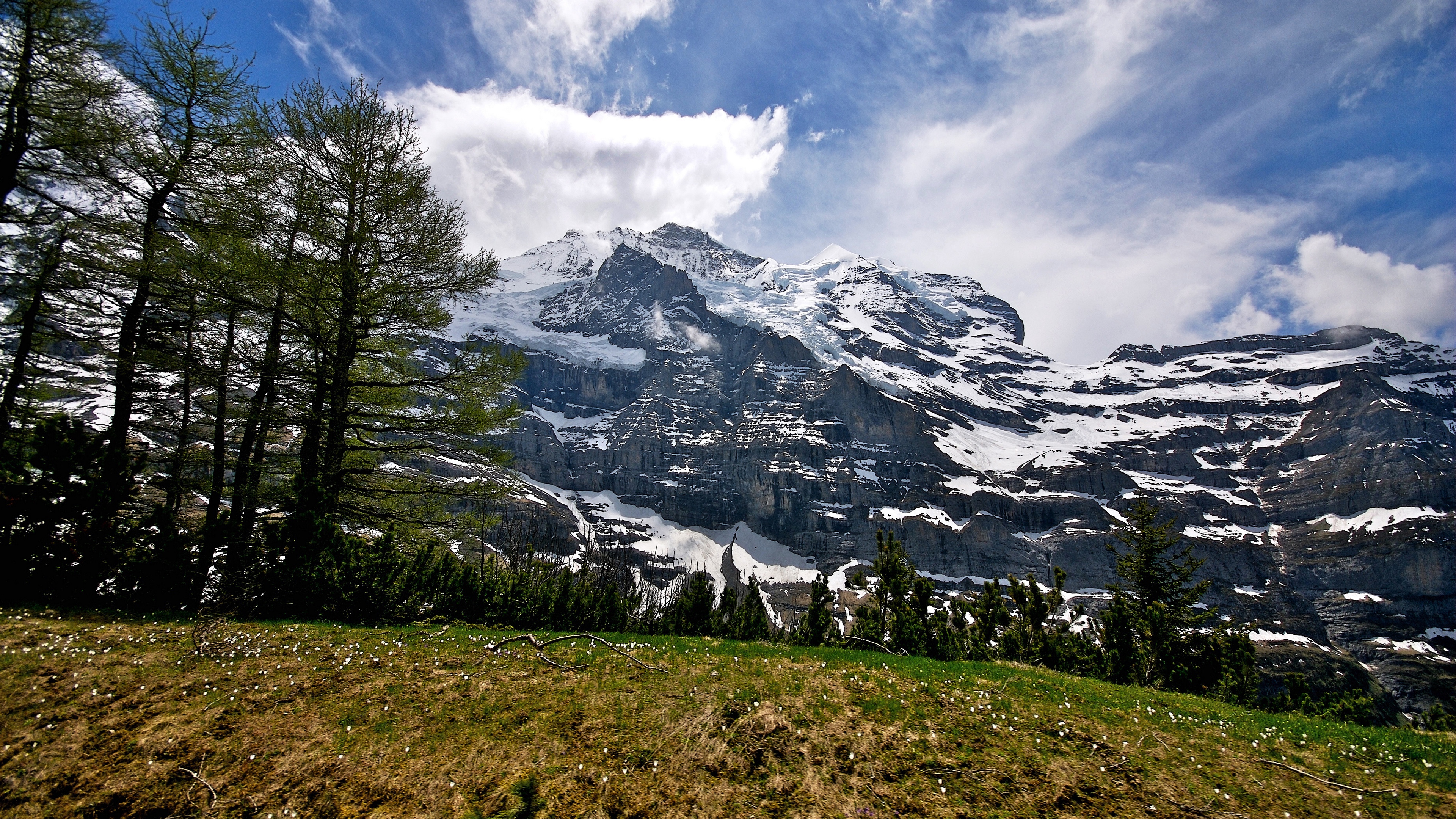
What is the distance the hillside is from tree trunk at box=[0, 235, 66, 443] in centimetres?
607

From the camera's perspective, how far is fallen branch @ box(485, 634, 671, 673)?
938 centimetres

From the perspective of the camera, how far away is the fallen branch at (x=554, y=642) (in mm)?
9375

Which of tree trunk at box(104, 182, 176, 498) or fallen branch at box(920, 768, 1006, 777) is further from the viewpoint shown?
tree trunk at box(104, 182, 176, 498)

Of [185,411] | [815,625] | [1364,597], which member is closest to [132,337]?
[185,411]

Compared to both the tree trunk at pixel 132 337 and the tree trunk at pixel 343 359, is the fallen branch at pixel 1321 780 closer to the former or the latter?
the tree trunk at pixel 343 359

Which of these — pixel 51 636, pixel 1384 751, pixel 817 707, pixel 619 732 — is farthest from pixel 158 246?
pixel 1384 751

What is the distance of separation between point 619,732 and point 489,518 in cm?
1019

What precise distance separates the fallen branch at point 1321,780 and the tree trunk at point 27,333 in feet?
77.9

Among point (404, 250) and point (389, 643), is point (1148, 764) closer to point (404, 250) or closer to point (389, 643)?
point (389, 643)

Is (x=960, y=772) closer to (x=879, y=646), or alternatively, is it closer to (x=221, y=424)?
(x=879, y=646)

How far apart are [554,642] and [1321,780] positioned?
37.9 feet

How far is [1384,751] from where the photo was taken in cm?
834

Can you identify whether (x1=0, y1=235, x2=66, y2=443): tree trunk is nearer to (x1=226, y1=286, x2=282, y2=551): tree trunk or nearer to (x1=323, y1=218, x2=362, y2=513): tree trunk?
(x1=226, y1=286, x2=282, y2=551): tree trunk

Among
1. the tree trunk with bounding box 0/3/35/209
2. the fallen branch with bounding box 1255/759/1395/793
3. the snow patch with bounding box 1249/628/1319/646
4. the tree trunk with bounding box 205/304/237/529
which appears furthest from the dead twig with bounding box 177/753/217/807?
the snow patch with bounding box 1249/628/1319/646
